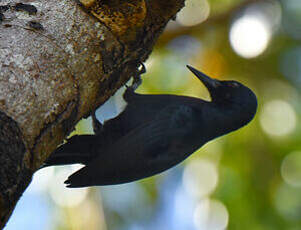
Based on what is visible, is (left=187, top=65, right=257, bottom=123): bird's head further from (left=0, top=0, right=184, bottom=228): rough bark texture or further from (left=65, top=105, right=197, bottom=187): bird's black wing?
(left=0, top=0, right=184, bottom=228): rough bark texture

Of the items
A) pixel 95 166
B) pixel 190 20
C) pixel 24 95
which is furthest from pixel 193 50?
pixel 24 95

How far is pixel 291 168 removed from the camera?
6.47 m

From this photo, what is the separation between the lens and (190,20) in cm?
668

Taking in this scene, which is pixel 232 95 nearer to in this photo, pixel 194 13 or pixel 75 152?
pixel 75 152

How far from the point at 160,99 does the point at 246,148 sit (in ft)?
8.90

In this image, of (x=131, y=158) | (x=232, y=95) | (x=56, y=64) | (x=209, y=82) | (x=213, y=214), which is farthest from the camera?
(x=213, y=214)

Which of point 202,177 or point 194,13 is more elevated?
point 194,13

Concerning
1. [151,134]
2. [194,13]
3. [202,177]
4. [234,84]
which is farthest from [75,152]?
[194,13]

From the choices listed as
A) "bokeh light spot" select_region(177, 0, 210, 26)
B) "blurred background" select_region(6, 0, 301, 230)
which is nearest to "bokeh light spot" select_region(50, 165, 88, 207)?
"blurred background" select_region(6, 0, 301, 230)

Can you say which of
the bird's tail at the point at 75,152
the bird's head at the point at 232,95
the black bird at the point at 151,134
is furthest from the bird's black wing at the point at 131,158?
the bird's head at the point at 232,95

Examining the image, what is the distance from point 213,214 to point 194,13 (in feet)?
8.39

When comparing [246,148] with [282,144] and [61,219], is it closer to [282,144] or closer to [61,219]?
[282,144]

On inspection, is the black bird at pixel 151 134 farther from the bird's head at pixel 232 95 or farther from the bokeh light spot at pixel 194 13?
the bokeh light spot at pixel 194 13

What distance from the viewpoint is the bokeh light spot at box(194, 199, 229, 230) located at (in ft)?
20.5
